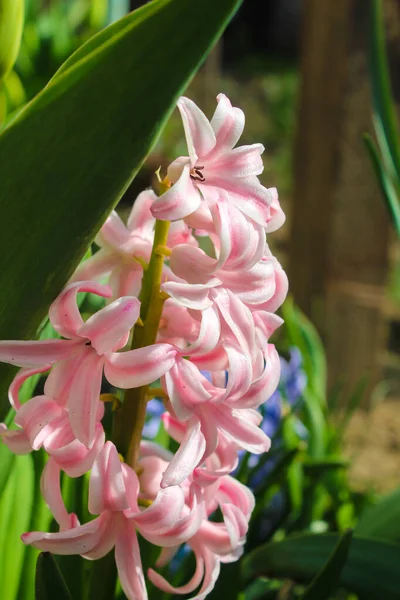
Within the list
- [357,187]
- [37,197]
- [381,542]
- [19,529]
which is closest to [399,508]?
[381,542]

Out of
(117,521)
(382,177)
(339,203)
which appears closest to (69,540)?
(117,521)

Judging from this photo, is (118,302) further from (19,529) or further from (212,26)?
(19,529)

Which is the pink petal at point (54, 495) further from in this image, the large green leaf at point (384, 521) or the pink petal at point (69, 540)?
the large green leaf at point (384, 521)

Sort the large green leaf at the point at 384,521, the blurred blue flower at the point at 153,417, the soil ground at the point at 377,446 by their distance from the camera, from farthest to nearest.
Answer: the soil ground at the point at 377,446 < the blurred blue flower at the point at 153,417 < the large green leaf at the point at 384,521

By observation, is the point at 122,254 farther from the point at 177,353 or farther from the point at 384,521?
the point at 384,521

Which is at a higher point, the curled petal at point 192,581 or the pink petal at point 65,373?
the pink petal at point 65,373

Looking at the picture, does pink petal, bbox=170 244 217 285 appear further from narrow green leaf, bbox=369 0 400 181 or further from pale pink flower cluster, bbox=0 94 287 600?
narrow green leaf, bbox=369 0 400 181

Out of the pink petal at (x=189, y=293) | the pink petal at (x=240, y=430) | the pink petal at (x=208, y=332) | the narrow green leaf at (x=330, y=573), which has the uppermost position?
the pink petal at (x=189, y=293)

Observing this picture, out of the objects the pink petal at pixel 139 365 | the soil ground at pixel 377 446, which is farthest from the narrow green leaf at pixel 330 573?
the soil ground at pixel 377 446
